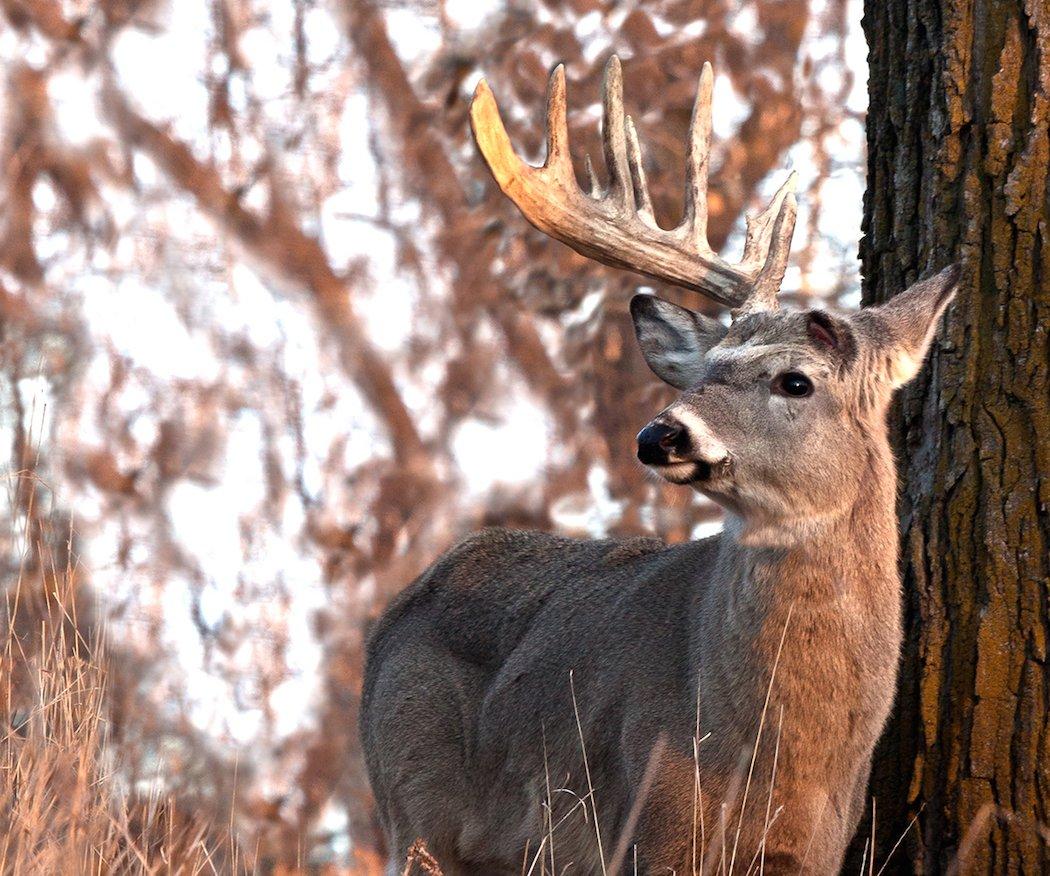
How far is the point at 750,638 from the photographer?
522 centimetres

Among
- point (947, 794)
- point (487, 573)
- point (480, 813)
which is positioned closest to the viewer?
point (947, 794)

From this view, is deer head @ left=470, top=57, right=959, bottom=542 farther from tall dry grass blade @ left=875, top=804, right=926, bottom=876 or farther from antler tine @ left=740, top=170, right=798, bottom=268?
tall dry grass blade @ left=875, top=804, right=926, bottom=876

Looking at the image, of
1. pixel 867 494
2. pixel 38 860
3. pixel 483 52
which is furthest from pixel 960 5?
pixel 483 52

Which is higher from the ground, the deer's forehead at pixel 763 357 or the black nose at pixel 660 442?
the deer's forehead at pixel 763 357

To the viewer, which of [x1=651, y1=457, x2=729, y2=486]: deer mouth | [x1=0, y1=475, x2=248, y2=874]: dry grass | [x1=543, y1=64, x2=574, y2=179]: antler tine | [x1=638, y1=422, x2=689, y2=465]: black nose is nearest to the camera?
[x1=0, y1=475, x2=248, y2=874]: dry grass

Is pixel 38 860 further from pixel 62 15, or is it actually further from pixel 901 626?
pixel 62 15

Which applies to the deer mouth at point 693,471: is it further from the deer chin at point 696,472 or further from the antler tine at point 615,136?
the antler tine at point 615,136

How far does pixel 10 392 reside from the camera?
11281 millimetres

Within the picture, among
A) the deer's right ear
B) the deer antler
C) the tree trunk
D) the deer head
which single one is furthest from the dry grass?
the tree trunk

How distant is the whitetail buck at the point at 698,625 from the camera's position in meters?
5.09

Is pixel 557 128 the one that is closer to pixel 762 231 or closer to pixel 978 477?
pixel 762 231

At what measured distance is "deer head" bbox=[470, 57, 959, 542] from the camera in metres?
5.11

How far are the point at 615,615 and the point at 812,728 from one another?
113 centimetres

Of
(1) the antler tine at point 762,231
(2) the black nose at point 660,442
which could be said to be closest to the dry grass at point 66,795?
(2) the black nose at point 660,442
